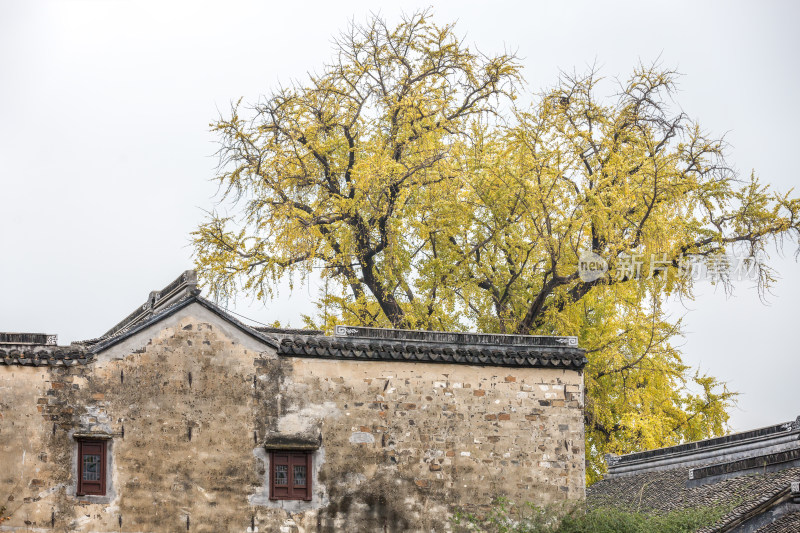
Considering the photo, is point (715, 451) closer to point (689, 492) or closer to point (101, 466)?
point (689, 492)

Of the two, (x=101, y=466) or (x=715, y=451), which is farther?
(x=715, y=451)

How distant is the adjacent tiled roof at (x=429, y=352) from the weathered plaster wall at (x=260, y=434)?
0.54 feet

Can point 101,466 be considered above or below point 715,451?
below

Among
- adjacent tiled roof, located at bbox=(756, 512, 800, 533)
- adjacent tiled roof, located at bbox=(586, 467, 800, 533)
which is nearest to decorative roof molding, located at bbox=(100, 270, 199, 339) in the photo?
adjacent tiled roof, located at bbox=(586, 467, 800, 533)

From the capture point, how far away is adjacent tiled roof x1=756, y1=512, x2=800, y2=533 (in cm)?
1644

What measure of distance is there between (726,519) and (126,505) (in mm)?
9198

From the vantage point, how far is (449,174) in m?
26.5

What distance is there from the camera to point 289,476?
58.3 ft

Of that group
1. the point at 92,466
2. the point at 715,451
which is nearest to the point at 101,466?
the point at 92,466

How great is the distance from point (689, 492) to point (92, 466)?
10.5 m

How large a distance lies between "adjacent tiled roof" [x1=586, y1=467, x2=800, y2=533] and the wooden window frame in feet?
26.1

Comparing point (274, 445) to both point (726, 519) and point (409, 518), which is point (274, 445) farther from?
point (726, 519)

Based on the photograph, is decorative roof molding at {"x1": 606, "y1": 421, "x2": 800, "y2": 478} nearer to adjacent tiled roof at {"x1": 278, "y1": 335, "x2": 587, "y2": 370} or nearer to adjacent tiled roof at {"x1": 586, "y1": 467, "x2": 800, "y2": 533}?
adjacent tiled roof at {"x1": 586, "y1": 467, "x2": 800, "y2": 533}

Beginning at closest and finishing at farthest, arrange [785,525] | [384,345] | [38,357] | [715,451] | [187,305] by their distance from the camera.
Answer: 1. [785,525]
2. [38,357]
3. [187,305]
4. [384,345]
5. [715,451]
